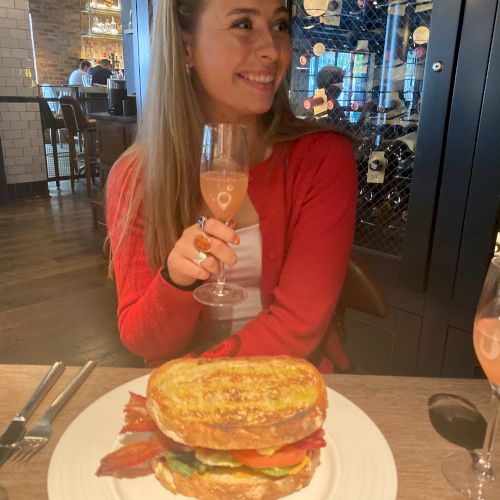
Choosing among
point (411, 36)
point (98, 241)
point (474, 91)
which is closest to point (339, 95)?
point (411, 36)

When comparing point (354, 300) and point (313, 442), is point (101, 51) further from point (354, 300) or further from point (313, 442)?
point (313, 442)

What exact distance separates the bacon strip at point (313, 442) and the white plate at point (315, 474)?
0.05 m

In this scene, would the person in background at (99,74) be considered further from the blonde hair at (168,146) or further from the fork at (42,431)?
the fork at (42,431)

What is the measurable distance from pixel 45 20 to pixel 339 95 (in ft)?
36.2

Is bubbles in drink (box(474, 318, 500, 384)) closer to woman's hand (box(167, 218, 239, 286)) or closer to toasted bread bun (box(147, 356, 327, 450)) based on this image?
toasted bread bun (box(147, 356, 327, 450))

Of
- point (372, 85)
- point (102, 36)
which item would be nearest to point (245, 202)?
point (372, 85)

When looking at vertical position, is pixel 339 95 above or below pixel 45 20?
below

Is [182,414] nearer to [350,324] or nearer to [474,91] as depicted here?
[474,91]

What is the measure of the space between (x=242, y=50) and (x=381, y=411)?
932 mm

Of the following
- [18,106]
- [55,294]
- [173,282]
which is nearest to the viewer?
[173,282]

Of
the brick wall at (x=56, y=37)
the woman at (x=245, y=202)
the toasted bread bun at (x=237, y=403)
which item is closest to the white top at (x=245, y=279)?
the woman at (x=245, y=202)

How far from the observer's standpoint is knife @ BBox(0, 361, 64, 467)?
0.68 m

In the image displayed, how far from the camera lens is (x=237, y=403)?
61cm

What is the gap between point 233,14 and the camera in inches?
48.5
